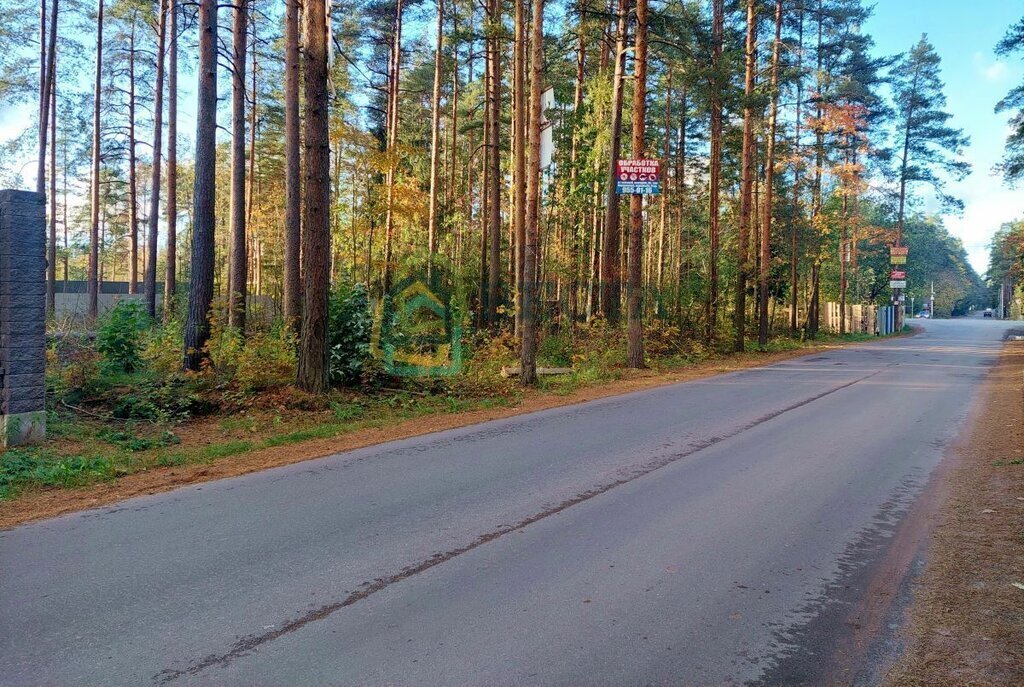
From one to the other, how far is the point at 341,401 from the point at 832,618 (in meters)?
10.1

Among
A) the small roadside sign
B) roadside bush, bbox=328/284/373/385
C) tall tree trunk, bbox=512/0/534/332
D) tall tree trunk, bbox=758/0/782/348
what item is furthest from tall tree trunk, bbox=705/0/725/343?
roadside bush, bbox=328/284/373/385

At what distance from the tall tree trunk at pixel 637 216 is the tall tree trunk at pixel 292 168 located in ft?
28.7

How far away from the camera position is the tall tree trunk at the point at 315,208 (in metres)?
12.2

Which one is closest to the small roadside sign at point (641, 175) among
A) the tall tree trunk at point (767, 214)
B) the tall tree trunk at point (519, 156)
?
the tall tree trunk at point (519, 156)

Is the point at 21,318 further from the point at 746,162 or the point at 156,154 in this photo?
the point at 746,162

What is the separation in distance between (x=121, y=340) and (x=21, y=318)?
17.8 ft

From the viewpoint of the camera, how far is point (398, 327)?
16594 millimetres

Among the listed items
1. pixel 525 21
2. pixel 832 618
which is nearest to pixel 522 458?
pixel 832 618

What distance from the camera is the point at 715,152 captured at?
26984mm

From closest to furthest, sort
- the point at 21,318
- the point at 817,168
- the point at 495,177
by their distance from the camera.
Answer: the point at 21,318 → the point at 495,177 → the point at 817,168

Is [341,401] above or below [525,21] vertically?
below

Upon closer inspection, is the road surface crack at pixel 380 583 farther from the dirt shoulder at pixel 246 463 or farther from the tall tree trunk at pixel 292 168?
the tall tree trunk at pixel 292 168

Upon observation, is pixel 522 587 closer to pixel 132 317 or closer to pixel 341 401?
pixel 341 401

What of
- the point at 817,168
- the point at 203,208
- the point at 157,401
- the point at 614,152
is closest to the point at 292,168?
the point at 203,208
